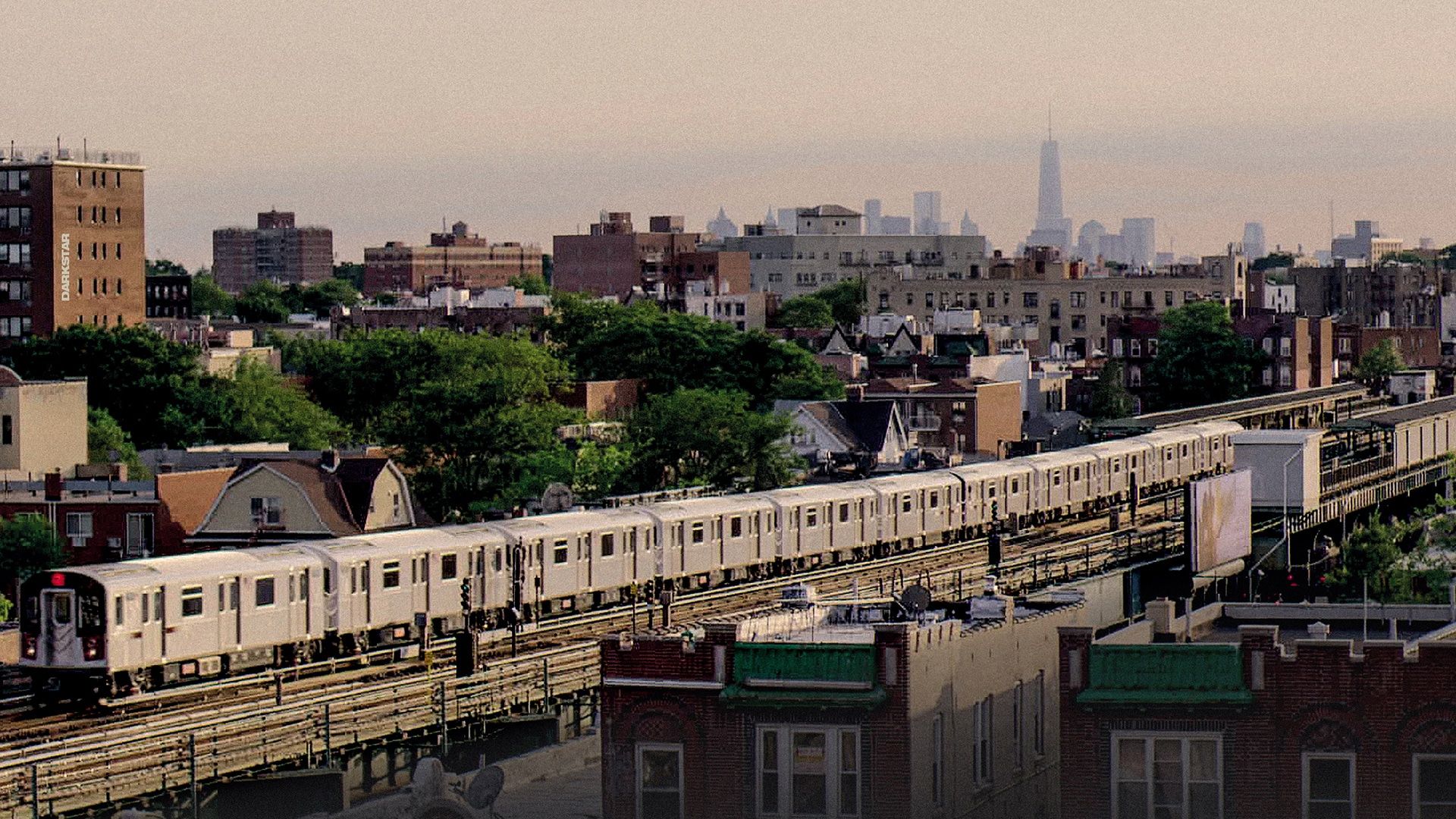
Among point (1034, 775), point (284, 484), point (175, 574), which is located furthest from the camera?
point (284, 484)

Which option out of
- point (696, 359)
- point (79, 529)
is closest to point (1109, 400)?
point (696, 359)

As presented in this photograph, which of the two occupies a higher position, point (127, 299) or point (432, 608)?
point (127, 299)

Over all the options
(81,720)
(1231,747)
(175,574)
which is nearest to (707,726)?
(1231,747)

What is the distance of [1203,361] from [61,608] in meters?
122

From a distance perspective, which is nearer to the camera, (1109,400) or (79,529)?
(79,529)

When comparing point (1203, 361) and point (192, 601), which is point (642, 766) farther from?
point (1203, 361)

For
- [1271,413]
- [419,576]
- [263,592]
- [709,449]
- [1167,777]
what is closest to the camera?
[1167,777]

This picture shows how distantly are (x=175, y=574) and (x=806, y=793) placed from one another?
25.8m

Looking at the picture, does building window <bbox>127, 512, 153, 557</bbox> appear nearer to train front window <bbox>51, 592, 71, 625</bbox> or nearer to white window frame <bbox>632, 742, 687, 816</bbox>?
train front window <bbox>51, 592, 71, 625</bbox>

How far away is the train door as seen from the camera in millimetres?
51500

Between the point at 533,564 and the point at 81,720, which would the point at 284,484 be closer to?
the point at 533,564

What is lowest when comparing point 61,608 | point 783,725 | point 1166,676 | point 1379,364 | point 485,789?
point 485,789

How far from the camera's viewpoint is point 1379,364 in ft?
586

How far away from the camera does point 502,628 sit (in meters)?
63.5
